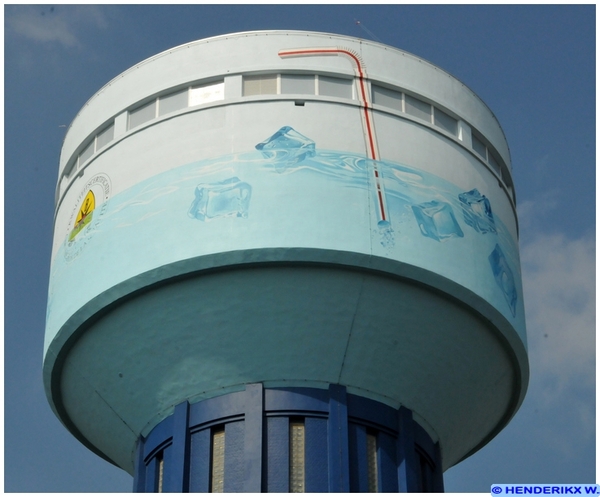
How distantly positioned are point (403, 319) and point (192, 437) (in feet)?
12.0

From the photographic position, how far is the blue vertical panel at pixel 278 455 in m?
20.6

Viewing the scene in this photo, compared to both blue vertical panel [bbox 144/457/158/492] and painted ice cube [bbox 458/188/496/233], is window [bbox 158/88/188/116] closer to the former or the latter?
painted ice cube [bbox 458/188/496/233]

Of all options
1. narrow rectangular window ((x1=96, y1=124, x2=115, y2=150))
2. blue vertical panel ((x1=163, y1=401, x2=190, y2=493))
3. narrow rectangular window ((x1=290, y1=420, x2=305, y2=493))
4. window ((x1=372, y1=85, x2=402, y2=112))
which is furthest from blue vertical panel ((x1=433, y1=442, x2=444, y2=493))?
narrow rectangular window ((x1=96, y1=124, x2=115, y2=150))

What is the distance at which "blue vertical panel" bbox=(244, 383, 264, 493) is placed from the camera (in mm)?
20578

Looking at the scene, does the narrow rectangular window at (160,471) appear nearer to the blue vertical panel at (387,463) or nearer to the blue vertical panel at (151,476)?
the blue vertical panel at (151,476)

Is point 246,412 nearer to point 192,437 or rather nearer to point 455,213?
point 192,437

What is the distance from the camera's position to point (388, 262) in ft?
66.9

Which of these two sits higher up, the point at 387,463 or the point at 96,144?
the point at 96,144

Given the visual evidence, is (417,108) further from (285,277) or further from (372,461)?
(372,461)

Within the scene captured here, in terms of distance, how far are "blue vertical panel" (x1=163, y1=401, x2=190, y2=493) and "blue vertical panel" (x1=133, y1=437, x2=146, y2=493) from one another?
32.8 inches

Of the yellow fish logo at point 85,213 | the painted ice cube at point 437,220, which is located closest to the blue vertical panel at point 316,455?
the painted ice cube at point 437,220

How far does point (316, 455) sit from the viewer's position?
20.9 m

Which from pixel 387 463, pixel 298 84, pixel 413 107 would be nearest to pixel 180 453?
pixel 387 463

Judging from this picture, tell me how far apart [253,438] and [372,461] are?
6.13ft
